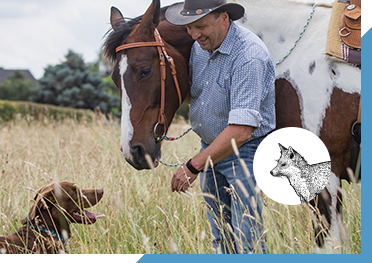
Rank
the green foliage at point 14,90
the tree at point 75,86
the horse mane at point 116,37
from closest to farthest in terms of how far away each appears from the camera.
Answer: the horse mane at point 116,37, the tree at point 75,86, the green foliage at point 14,90

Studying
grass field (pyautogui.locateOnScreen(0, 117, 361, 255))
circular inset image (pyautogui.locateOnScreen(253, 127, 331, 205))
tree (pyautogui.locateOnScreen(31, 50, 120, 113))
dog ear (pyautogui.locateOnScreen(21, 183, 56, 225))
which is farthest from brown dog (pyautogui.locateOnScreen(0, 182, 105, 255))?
tree (pyautogui.locateOnScreen(31, 50, 120, 113))

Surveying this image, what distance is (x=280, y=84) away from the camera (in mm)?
2172

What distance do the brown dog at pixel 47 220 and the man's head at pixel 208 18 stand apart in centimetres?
132

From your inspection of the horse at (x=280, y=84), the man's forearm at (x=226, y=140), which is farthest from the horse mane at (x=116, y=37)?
the man's forearm at (x=226, y=140)

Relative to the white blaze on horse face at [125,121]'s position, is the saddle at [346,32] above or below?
above

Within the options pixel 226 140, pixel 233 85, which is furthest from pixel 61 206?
pixel 233 85

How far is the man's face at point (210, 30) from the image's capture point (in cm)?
186

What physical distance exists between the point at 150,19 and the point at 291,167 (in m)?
1.33

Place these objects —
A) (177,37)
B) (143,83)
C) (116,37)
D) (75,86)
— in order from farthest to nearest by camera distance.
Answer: (75,86) < (177,37) < (116,37) < (143,83)

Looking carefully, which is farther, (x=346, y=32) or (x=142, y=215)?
(x=142, y=215)

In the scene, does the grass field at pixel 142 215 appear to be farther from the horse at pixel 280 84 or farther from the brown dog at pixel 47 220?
the horse at pixel 280 84

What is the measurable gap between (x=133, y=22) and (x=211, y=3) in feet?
Result: 2.03

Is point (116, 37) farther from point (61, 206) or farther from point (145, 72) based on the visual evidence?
point (61, 206)

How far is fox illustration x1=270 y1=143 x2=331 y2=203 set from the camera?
6.61 ft
